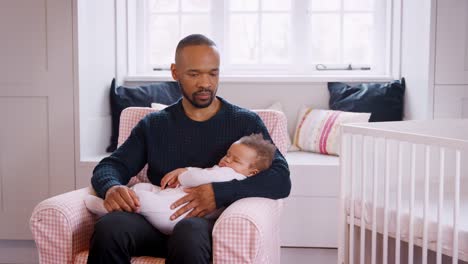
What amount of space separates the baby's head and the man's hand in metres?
0.13

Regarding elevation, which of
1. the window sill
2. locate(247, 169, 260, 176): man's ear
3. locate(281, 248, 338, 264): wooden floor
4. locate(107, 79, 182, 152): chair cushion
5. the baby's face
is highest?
the window sill

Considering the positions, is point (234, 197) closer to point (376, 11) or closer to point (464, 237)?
point (464, 237)

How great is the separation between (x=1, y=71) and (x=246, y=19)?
1.35m

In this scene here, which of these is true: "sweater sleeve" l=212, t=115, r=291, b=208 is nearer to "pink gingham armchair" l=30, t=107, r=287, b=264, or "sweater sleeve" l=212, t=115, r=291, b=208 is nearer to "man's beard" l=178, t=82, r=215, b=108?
"pink gingham armchair" l=30, t=107, r=287, b=264

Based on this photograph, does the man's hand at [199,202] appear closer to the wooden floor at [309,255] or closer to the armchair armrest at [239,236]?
the armchair armrest at [239,236]

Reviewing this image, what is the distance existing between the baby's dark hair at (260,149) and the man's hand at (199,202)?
0.18 m

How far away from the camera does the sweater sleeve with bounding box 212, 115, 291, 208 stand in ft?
6.14

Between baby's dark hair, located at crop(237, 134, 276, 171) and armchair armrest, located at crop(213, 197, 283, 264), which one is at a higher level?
baby's dark hair, located at crop(237, 134, 276, 171)

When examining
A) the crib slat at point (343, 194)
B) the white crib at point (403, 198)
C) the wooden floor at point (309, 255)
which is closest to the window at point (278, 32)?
the wooden floor at point (309, 255)

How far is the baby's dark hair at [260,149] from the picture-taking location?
1963 mm

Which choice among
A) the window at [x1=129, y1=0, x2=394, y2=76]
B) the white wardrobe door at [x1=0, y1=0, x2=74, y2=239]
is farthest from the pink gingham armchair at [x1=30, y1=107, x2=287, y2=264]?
the window at [x1=129, y1=0, x2=394, y2=76]

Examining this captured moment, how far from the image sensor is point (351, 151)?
2.17 m

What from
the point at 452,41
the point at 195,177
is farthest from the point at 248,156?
the point at 452,41

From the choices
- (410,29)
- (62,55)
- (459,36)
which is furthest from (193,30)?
(459,36)
